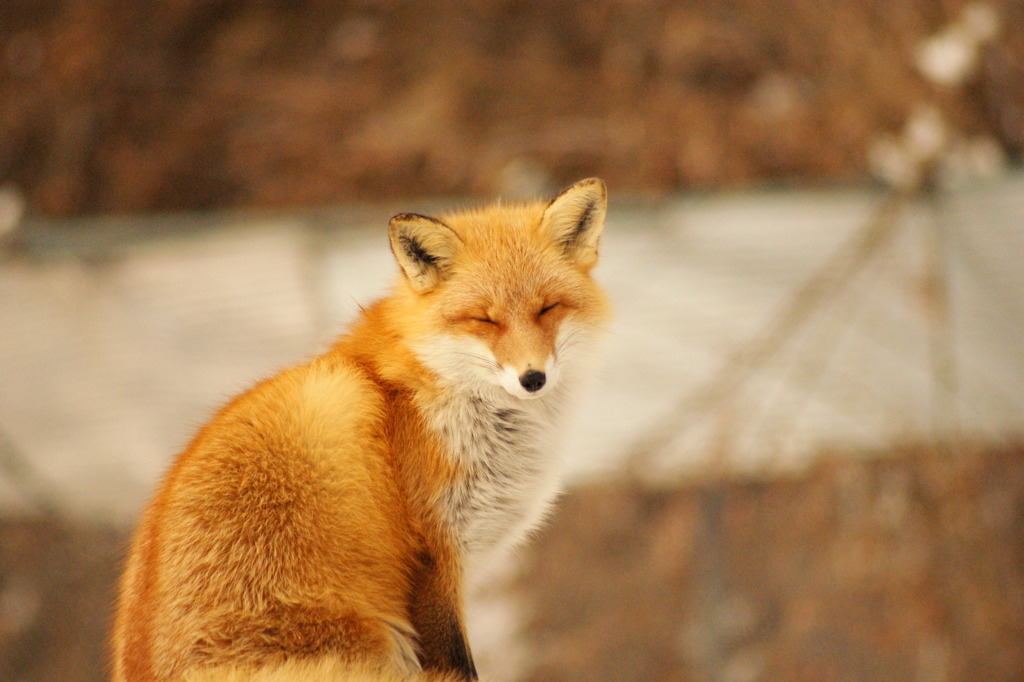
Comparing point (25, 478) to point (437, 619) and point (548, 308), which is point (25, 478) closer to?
point (437, 619)

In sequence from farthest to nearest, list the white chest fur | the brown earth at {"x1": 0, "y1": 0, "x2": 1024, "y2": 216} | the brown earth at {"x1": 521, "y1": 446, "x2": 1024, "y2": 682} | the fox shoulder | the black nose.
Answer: the brown earth at {"x1": 0, "y1": 0, "x2": 1024, "y2": 216} → the brown earth at {"x1": 521, "y1": 446, "x2": 1024, "y2": 682} → the white chest fur → the black nose → the fox shoulder

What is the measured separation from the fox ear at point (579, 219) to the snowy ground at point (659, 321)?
1.95m

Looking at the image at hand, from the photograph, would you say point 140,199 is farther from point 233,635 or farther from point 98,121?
point 233,635

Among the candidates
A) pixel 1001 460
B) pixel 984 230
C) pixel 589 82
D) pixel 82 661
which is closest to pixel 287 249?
pixel 589 82

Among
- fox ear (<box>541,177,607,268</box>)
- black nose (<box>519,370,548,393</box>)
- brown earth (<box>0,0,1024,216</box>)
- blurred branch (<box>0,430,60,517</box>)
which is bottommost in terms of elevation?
blurred branch (<box>0,430,60,517</box>)

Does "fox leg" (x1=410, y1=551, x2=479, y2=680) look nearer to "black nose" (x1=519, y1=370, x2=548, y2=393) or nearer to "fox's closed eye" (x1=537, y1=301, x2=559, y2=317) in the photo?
"black nose" (x1=519, y1=370, x2=548, y2=393)

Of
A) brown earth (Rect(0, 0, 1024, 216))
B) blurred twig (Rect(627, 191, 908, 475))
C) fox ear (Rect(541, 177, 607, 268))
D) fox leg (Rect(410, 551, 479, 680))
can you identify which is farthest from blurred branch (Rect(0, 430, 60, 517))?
fox ear (Rect(541, 177, 607, 268))

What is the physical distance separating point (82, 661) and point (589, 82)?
3334 millimetres

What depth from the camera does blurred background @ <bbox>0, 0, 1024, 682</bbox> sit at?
3.44m

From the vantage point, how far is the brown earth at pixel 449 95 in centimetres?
362

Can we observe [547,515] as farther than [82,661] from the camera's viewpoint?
No

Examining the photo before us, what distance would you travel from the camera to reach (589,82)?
12.3 feet

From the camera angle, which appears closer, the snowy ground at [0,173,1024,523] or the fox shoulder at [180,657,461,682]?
the fox shoulder at [180,657,461,682]

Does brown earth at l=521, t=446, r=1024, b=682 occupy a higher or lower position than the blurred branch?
lower
